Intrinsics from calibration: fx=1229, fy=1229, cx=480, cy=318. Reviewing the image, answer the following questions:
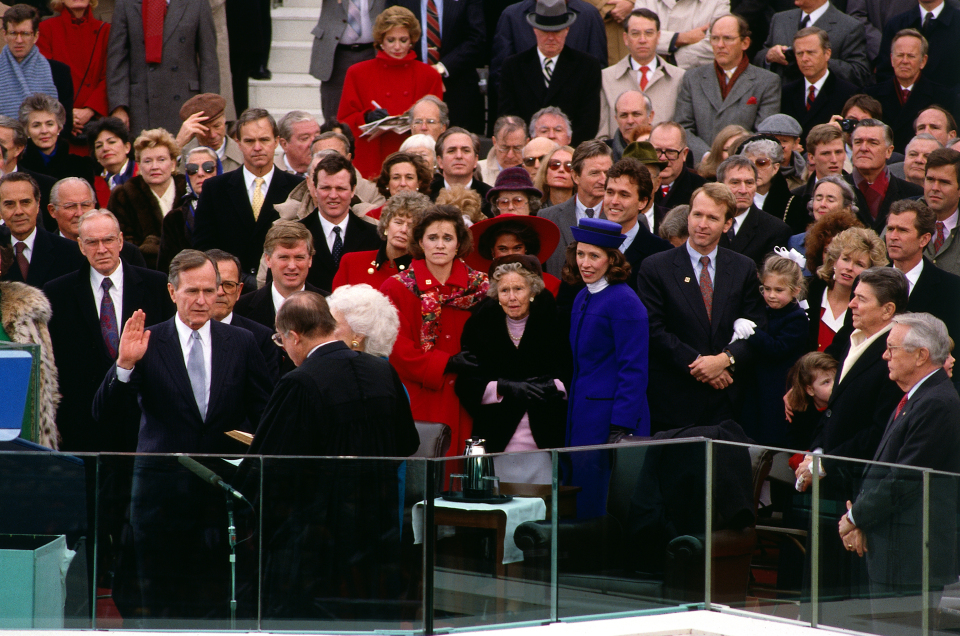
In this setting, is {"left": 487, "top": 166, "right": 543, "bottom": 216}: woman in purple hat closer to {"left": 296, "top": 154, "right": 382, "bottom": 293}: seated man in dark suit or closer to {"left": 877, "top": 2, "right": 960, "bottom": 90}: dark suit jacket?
{"left": 296, "top": 154, "right": 382, "bottom": 293}: seated man in dark suit

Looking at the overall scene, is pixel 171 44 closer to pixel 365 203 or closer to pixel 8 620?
pixel 365 203

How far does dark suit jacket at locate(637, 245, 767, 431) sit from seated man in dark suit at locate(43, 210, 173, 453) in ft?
8.31

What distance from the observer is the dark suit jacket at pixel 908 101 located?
929cm

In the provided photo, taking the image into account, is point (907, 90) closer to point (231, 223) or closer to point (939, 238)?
point (939, 238)

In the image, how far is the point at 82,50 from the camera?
32.7 ft

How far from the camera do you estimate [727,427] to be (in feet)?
18.4

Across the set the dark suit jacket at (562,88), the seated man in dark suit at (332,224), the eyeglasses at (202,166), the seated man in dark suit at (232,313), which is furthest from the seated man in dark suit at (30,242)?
the dark suit jacket at (562,88)

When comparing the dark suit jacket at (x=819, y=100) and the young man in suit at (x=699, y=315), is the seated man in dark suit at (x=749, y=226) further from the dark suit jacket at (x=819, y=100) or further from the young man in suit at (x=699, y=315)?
the dark suit jacket at (x=819, y=100)

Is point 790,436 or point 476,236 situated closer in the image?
point 790,436

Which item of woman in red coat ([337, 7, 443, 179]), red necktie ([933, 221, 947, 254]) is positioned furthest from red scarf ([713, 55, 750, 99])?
red necktie ([933, 221, 947, 254])

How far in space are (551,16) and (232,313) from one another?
4488 millimetres

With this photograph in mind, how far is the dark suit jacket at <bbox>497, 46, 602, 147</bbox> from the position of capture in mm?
9383

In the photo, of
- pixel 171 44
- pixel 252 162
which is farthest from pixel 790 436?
pixel 171 44

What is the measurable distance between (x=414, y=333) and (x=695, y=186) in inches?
98.1
